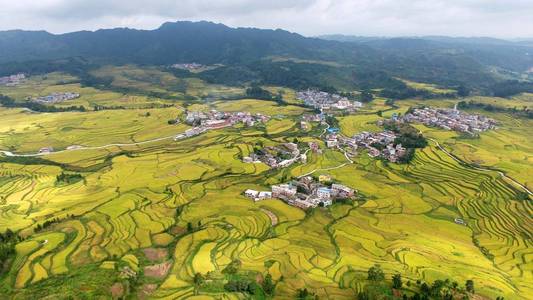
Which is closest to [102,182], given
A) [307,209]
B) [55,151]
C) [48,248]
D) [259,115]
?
[48,248]

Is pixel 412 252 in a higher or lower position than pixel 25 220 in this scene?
lower

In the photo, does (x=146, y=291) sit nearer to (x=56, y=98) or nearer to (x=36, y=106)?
(x=36, y=106)

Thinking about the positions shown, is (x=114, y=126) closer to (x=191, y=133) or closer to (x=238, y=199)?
(x=191, y=133)

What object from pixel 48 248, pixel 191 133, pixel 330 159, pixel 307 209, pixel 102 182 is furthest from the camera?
pixel 191 133

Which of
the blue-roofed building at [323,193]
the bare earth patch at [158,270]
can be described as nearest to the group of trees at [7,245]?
the bare earth patch at [158,270]

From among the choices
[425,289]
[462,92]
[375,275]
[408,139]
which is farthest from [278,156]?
[462,92]

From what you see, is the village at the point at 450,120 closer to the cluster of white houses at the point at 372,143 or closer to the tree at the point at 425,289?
the cluster of white houses at the point at 372,143

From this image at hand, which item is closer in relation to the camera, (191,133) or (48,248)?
(48,248)
